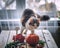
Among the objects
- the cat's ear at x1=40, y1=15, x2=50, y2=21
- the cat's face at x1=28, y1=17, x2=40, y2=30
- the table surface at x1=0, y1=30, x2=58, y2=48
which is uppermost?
the cat's ear at x1=40, y1=15, x2=50, y2=21

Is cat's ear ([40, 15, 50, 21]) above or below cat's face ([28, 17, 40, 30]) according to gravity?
above

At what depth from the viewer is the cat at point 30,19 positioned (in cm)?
176

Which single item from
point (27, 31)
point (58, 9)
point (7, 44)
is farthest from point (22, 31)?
point (58, 9)

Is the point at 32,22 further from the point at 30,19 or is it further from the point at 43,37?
the point at 43,37

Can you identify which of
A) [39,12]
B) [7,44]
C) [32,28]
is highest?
[39,12]

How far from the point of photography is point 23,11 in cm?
176

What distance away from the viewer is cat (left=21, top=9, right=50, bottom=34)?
69.3 inches

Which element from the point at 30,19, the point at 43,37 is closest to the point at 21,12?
the point at 30,19

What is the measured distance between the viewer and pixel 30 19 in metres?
1.76

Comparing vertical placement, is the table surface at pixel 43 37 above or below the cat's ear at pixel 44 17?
below

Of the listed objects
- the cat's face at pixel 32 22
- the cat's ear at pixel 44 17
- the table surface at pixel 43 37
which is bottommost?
the table surface at pixel 43 37

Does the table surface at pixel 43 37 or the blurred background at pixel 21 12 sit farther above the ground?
the blurred background at pixel 21 12

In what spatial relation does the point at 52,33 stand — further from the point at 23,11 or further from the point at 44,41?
the point at 23,11

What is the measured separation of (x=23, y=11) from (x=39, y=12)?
117mm
